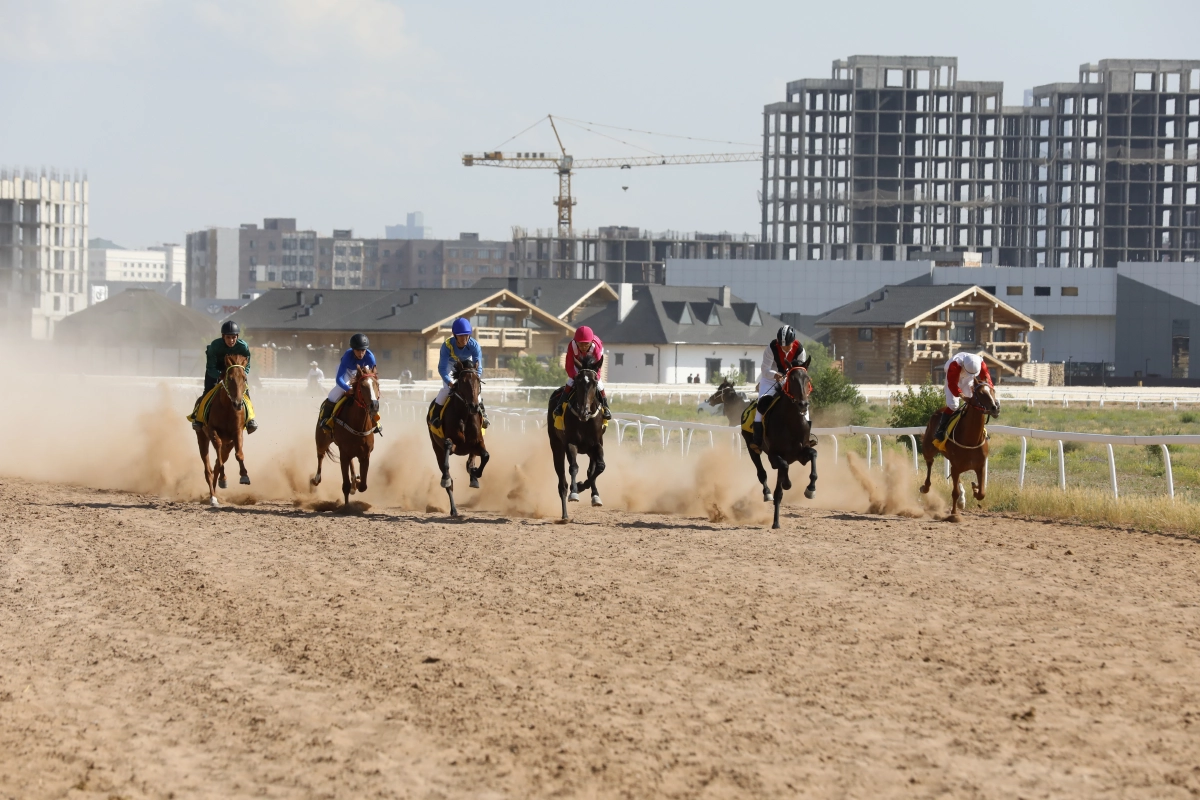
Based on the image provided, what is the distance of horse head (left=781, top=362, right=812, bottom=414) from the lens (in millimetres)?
15430

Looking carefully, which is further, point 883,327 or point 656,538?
point 883,327

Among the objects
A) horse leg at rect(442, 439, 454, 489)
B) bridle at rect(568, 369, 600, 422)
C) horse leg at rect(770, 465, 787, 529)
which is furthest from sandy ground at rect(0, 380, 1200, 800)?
bridle at rect(568, 369, 600, 422)

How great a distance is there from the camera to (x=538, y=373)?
192ft

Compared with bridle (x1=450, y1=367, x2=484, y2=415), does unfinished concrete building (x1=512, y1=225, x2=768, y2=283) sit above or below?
above

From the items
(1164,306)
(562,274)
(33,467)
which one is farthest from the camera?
(562,274)

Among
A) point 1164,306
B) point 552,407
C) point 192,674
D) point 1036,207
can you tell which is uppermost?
point 1036,207

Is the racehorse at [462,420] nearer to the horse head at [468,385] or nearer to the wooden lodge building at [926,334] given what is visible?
the horse head at [468,385]

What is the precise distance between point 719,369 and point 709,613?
240 feet

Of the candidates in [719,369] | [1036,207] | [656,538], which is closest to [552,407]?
[656,538]

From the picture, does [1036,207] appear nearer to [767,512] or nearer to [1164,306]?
[1164,306]

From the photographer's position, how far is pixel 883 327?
83188mm

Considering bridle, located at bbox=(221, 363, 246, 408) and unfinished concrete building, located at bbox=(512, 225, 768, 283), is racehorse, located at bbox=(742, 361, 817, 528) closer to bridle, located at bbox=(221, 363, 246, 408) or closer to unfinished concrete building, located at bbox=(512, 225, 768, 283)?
bridle, located at bbox=(221, 363, 246, 408)

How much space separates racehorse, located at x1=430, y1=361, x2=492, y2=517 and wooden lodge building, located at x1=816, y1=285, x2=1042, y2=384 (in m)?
67.4

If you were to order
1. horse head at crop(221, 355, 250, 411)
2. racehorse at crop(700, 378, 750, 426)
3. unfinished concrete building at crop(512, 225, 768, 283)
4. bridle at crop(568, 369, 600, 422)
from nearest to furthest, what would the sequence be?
1. bridle at crop(568, 369, 600, 422)
2. horse head at crop(221, 355, 250, 411)
3. racehorse at crop(700, 378, 750, 426)
4. unfinished concrete building at crop(512, 225, 768, 283)
